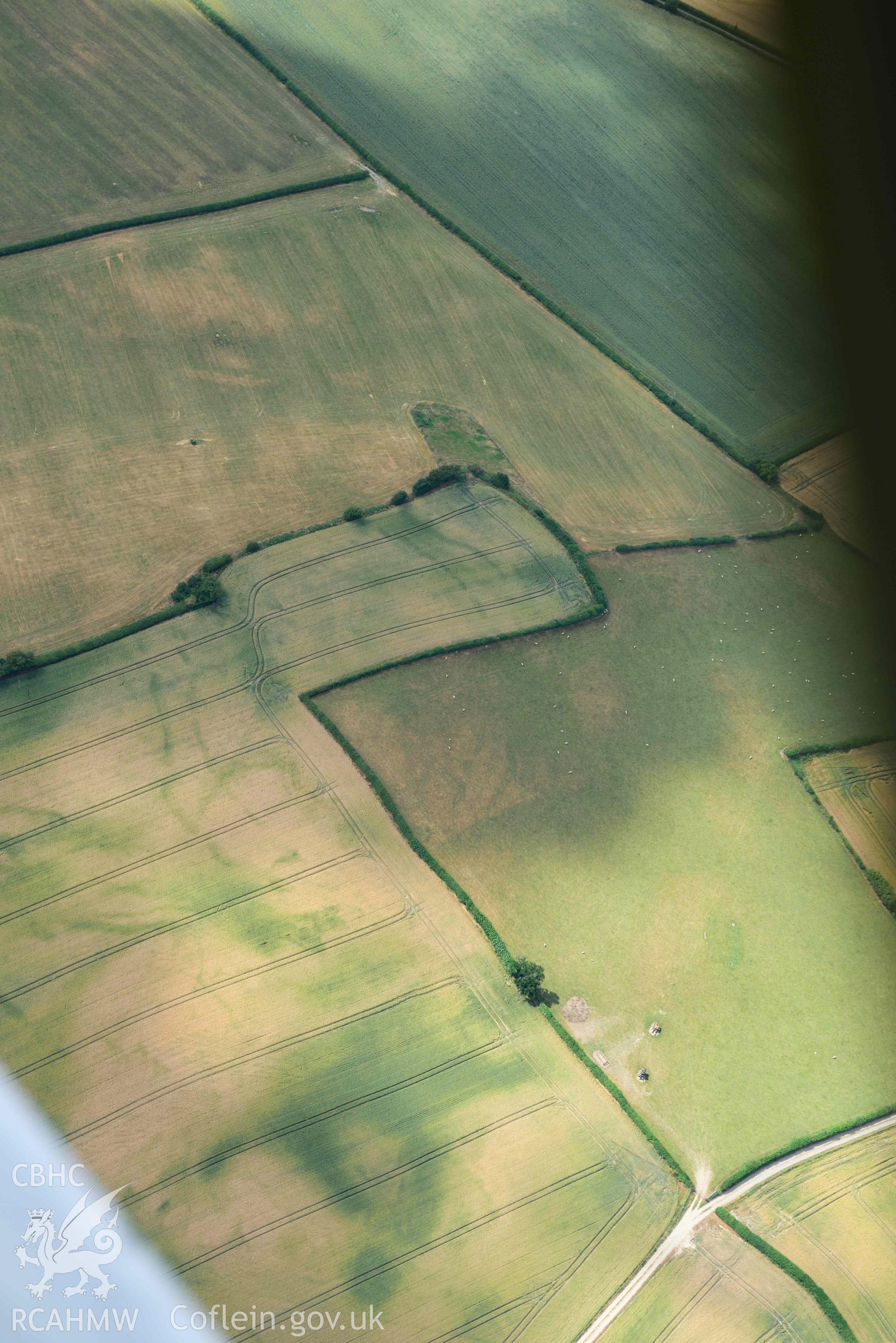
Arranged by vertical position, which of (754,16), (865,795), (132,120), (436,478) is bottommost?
(865,795)

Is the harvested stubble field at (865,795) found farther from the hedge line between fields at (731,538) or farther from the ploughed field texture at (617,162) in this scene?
the ploughed field texture at (617,162)

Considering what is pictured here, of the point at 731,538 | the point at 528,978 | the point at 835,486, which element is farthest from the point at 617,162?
the point at 528,978

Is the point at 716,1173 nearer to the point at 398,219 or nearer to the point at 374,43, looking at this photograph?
the point at 398,219

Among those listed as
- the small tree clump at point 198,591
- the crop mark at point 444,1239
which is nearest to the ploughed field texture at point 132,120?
the small tree clump at point 198,591

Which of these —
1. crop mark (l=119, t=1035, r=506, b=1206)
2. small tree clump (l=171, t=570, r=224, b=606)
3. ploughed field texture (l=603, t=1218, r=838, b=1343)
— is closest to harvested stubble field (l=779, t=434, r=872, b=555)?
small tree clump (l=171, t=570, r=224, b=606)

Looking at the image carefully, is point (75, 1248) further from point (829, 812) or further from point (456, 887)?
point (829, 812)

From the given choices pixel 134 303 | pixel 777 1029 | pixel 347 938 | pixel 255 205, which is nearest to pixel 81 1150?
pixel 347 938
